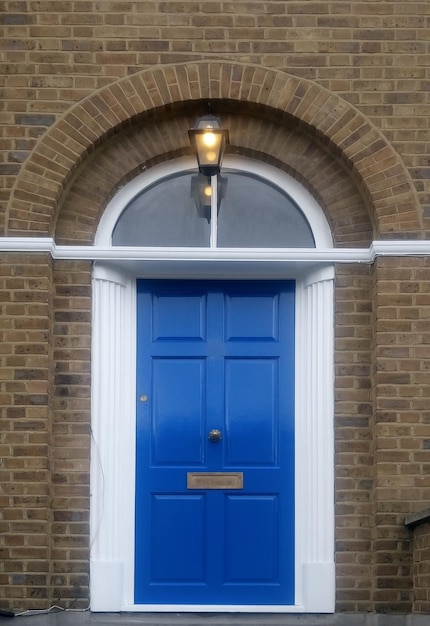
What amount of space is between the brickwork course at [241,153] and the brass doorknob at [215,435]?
32.8 inches

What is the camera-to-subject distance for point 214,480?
336 inches

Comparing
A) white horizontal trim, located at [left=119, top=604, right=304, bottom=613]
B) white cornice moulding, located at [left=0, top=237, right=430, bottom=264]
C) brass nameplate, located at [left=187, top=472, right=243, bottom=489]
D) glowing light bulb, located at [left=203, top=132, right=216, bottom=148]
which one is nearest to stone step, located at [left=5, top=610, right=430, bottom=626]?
white horizontal trim, located at [left=119, top=604, right=304, bottom=613]

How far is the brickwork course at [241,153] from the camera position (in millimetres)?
8203

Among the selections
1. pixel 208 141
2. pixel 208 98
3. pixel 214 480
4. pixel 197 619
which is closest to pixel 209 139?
pixel 208 141

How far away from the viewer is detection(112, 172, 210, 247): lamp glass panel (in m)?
8.67

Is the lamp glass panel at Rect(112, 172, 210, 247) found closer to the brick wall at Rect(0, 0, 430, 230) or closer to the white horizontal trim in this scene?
the brick wall at Rect(0, 0, 430, 230)

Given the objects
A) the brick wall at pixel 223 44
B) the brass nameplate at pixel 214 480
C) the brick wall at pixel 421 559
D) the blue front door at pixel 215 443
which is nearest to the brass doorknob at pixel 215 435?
the blue front door at pixel 215 443

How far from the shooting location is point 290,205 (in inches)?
344

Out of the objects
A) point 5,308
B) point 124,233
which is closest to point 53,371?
point 5,308

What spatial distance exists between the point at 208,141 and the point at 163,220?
728mm

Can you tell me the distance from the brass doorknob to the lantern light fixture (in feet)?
5.98

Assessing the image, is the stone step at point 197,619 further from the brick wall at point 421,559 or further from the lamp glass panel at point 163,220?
the lamp glass panel at point 163,220

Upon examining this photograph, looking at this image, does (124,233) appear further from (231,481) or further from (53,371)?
(231,481)

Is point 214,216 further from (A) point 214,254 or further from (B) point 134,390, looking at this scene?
(B) point 134,390
